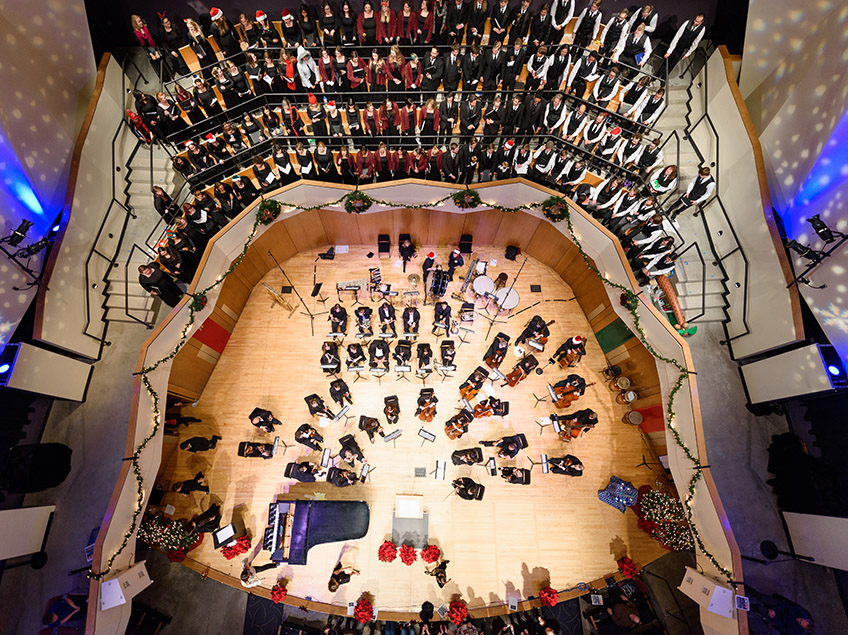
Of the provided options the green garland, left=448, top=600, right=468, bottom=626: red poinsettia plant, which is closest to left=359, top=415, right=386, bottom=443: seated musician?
left=448, top=600, right=468, bottom=626: red poinsettia plant

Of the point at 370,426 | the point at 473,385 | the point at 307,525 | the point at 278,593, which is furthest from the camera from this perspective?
the point at 473,385

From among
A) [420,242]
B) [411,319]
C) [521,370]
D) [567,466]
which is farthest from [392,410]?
[420,242]

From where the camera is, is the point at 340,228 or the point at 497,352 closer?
the point at 497,352

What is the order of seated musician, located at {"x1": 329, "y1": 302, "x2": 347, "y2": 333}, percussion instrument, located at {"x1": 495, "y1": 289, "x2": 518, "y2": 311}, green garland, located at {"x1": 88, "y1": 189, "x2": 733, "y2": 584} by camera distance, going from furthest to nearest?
percussion instrument, located at {"x1": 495, "y1": 289, "x2": 518, "y2": 311}
seated musician, located at {"x1": 329, "y1": 302, "x2": 347, "y2": 333}
green garland, located at {"x1": 88, "y1": 189, "x2": 733, "y2": 584}

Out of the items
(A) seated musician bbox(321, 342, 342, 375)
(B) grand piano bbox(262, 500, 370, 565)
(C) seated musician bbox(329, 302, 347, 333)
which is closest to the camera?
(B) grand piano bbox(262, 500, 370, 565)

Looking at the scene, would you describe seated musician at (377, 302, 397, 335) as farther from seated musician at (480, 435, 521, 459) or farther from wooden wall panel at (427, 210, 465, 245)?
seated musician at (480, 435, 521, 459)

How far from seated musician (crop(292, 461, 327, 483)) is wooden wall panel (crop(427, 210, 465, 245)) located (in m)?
5.80

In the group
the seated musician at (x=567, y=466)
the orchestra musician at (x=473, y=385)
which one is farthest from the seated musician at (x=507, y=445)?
the orchestra musician at (x=473, y=385)

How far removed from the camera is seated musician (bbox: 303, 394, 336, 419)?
879 cm

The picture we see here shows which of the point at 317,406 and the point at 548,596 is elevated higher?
the point at 317,406

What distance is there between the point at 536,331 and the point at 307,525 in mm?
6077

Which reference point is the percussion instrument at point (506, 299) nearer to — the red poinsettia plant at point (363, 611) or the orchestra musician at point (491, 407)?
the orchestra musician at point (491, 407)

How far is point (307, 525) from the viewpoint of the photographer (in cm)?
794

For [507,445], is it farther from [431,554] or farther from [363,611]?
[363,611]
